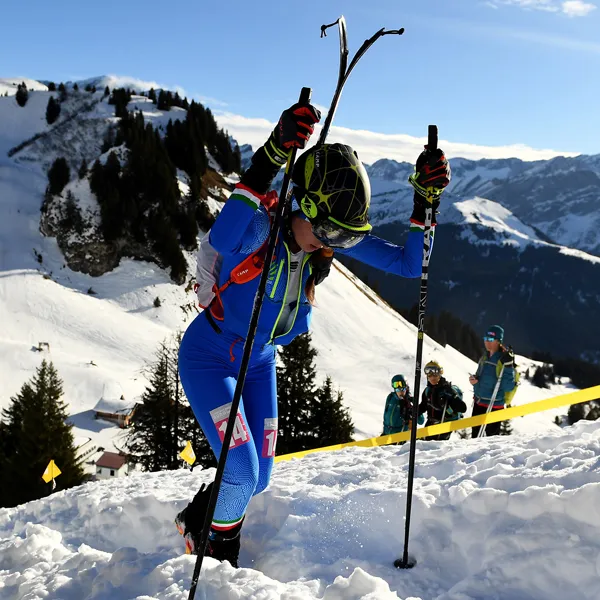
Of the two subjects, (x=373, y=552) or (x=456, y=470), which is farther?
(x=456, y=470)

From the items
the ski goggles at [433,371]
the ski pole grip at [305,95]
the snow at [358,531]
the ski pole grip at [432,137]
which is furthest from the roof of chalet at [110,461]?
the ski pole grip at [305,95]

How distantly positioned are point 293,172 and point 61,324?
4712 centimetres

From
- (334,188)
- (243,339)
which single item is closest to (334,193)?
(334,188)

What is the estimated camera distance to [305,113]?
3652 mm

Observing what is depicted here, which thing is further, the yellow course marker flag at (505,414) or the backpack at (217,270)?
the yellow course marker flag at (505,414)

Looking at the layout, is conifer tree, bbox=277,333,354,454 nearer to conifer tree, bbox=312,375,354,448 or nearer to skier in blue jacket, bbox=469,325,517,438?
conifer tree, bbox=312,375,354,448

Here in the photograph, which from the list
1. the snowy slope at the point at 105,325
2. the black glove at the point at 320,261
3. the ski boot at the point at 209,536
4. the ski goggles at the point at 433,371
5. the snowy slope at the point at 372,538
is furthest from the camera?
the snowy slope at the point at 105,325

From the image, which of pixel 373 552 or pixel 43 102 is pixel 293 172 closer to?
pixel 373 552

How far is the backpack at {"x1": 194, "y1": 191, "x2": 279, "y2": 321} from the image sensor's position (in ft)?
13.5

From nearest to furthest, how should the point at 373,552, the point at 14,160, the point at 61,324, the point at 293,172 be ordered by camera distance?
the point at 293,172 → the point at 373,552 → the point at 61,324 → the point at 14,160

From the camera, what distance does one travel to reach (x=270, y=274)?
163 inches

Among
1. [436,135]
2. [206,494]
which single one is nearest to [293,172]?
[436,135]

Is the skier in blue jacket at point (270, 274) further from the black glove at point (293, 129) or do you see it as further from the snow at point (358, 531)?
the snow at point (358, 531)

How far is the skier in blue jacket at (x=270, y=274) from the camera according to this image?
382cm
